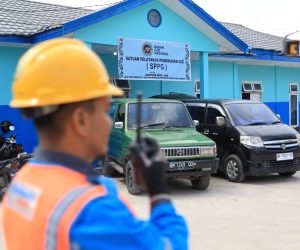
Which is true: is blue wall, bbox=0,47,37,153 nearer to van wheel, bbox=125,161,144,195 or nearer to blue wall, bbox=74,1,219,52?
Answer: blue wall, bbox=74,1,219,52

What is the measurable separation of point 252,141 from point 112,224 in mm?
8830

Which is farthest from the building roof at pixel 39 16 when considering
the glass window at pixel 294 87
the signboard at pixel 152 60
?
the glass window at pixel 294 87

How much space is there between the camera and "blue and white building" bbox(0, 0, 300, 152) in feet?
37.7

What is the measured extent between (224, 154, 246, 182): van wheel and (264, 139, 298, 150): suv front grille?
2.20 feet

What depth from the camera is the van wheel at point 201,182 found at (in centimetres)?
910

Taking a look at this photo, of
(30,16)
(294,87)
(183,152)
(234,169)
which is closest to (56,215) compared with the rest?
(183,152)

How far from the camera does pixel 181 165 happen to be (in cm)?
862

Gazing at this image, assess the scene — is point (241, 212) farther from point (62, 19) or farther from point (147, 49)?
point (62, 19)

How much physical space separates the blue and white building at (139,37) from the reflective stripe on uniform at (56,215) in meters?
9.72

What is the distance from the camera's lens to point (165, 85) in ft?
51.8

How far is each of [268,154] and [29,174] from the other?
8800 millimetres

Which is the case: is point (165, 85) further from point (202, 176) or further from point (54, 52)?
point (54, 52)

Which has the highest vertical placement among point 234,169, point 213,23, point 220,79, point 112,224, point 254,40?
point 254,40

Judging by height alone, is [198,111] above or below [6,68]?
below
